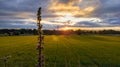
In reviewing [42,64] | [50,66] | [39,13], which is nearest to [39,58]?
[42,64]

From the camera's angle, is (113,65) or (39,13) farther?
(113,65)

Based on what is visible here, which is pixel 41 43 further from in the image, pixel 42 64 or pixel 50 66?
pixel 50 66

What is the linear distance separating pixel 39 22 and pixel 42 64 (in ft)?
1.69

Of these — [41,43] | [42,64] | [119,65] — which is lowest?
[119,65]

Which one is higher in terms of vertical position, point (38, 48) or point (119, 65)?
point (38, 48)

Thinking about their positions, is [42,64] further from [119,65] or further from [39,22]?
[119,65]

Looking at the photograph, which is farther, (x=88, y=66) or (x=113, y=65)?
(x=113, y=65)

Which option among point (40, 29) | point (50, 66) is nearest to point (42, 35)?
point (40, 29)

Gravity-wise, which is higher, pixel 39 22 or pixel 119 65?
pixel 39 22

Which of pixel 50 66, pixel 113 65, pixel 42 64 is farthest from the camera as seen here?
pixel 113 65

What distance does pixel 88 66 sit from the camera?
104ft

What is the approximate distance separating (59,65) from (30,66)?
3545 millimetres

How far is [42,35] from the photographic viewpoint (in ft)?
11.1

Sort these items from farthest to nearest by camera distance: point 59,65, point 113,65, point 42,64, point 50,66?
point 113,65
point 59,65
point 50,66
point 42,64
